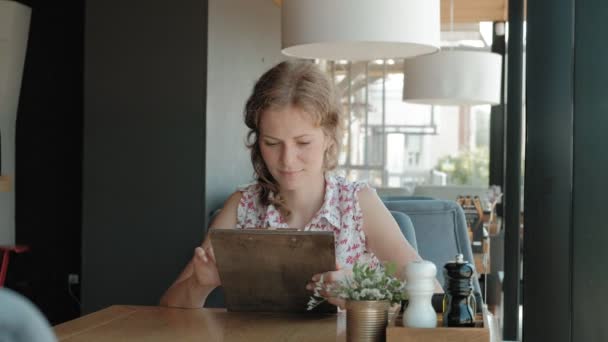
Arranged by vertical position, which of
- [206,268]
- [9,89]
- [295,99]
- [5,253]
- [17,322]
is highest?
[9,89]

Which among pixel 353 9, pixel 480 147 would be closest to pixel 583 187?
pixel 353 9

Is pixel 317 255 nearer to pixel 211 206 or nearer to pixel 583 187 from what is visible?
pixel 583 187

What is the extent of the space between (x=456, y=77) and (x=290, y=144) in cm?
392

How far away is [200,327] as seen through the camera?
5.74ft

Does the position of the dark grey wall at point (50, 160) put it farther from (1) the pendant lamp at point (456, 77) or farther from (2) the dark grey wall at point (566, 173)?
(2) the dark grey wall at point (566, 173)

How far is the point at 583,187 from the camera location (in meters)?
1.56

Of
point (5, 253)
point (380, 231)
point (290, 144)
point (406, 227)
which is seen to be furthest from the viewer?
point (5, 253)

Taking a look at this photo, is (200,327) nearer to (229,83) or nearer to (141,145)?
(141,145)

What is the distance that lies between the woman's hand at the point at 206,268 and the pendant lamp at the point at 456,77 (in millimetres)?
4154

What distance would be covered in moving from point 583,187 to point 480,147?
1345 centimetres

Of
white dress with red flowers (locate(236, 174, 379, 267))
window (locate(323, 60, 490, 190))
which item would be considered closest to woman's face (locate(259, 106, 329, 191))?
white dress with red flowers (locate(236, 174, 379, 267))

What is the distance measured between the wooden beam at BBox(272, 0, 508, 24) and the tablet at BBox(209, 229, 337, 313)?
5.21 metres

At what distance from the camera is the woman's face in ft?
6.89

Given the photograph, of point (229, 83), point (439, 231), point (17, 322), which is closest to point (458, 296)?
point (17, 322)
